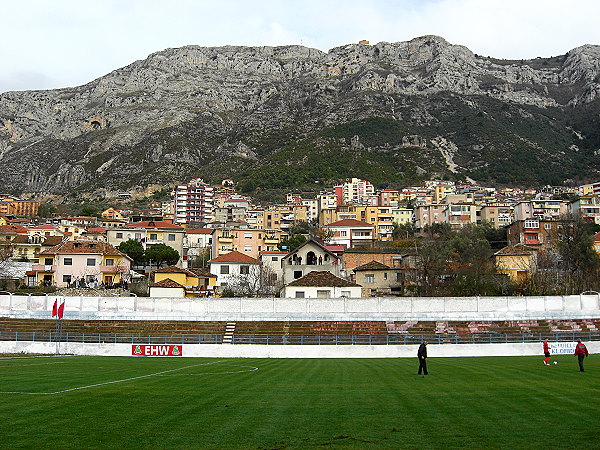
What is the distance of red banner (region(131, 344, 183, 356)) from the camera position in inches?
1635

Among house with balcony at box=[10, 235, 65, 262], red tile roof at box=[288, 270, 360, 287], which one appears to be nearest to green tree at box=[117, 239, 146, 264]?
house with balcony at box=[10, 235, 65, 262]

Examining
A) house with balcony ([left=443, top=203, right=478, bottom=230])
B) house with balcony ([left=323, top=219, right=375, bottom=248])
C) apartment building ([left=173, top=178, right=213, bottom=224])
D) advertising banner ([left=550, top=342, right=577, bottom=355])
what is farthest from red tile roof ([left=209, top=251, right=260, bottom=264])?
apartment building ([left=173, top=178, right=213, bottom=224])

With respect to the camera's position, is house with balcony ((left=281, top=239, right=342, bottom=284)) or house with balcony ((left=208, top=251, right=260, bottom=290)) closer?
house with balcony ((left=281, top=239, right=342, bottom=284))

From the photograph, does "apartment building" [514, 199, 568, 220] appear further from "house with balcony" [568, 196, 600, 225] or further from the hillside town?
"house with balcony" [568, 196, 600, 225]

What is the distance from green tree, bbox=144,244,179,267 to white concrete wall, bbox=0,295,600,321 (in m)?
37.7

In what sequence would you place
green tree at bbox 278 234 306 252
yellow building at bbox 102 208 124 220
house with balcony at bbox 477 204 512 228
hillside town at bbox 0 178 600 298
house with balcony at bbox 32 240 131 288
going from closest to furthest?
hillside town at bbox 0 178 600 298 < house with balcony at bbox 32 240 131 288 < green tree at bbox 278 234 306 252 < house with balcony at bbox 477 204 512 228 < yellow building at bbox 102 208 124 220

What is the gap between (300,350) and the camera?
42188mm

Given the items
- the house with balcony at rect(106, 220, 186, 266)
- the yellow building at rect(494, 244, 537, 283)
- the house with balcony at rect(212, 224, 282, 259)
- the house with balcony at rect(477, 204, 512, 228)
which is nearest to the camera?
the yellow building at rect(494, 244, 537, 283)

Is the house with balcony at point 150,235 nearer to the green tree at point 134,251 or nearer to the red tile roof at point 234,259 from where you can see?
the green tree at point 134,251

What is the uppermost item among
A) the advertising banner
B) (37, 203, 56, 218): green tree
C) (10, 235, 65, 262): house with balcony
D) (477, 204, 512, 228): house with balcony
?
(37, 203, 56, 218): green tree

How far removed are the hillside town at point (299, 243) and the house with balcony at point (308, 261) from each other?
5.5 inches

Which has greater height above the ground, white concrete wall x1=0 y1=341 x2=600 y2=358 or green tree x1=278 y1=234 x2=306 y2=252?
green tree x1=278 y1=234 x2=306 y2=252

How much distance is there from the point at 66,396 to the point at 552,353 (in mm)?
32173

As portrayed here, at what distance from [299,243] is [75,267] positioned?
1577 inches
